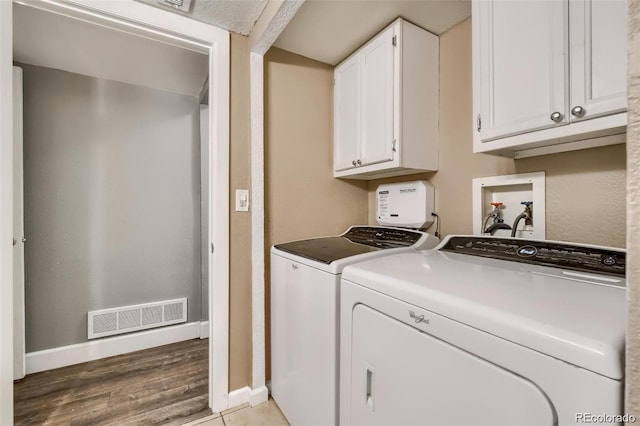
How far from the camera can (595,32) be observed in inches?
34.6

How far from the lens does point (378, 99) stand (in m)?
1.68

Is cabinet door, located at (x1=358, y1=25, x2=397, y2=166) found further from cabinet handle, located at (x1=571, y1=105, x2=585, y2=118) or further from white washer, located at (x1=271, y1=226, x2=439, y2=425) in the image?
cabinet handle, located at (x1=571, y1=105, x2=585, y2=118)

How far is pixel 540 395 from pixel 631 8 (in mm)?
639

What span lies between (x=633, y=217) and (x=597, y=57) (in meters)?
0.91

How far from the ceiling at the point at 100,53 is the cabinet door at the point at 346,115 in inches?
41.0

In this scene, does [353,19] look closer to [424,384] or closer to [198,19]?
[198,19]

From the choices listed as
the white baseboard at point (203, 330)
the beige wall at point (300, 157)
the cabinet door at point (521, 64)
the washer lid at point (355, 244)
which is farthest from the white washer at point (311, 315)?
the white baseboard at point (203, 330)

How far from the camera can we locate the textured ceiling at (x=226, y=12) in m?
→ 1.41

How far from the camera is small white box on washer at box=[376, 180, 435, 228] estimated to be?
172 centimetres

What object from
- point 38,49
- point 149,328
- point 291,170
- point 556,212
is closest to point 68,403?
point 149,328

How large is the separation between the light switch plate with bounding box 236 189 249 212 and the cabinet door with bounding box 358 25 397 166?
2.50ft

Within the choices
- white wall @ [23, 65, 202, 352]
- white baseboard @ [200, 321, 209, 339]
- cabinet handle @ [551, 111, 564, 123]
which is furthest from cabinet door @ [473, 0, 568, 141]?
white baseboard @ [200, 321, 209, 339]

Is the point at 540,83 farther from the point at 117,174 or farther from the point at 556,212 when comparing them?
the point at 117,174

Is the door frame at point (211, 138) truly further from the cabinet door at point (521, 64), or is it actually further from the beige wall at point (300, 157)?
the cabinet door at point (521, 64)
